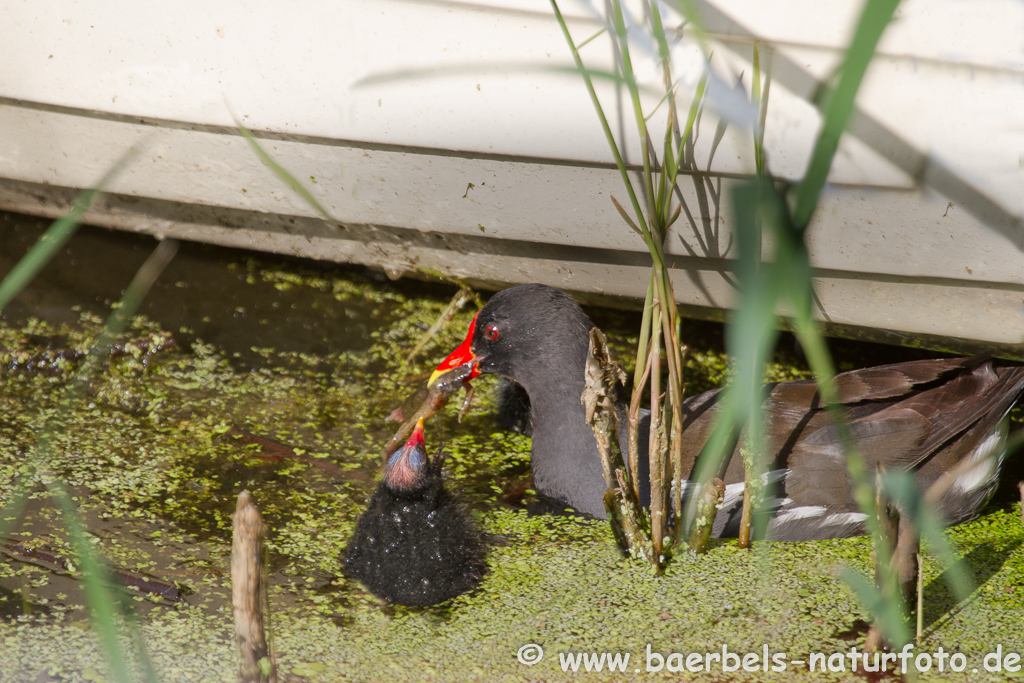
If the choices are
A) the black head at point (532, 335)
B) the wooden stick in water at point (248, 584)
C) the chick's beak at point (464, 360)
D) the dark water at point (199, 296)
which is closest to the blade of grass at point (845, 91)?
the wooden stick in water at point (248, 584)

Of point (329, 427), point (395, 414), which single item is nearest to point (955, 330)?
point (395, 414)

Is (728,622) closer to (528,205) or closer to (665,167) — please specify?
(665,167)

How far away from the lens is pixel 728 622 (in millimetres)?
1911

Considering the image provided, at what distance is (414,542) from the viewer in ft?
6.39

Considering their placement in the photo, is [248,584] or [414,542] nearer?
[248,584]

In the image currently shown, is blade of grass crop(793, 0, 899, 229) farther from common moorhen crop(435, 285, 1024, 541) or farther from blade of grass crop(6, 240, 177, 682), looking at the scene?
common moorhen crop(435, 285, 1024, 541)

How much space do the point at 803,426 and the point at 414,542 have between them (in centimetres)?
96

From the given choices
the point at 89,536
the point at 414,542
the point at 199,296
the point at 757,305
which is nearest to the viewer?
the point at 757,305

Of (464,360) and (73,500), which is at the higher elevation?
(464,360)

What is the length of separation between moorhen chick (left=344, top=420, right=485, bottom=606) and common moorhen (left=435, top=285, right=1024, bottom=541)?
387mm

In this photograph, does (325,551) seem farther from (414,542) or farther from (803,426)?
(803,426)

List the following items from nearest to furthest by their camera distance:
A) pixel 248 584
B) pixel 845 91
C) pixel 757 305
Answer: pixel 845 91 < pixel 757 305 < pixel 248 584

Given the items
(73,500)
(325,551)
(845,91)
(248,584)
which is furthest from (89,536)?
(845,91)

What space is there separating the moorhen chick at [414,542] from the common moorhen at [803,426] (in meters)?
0.39
